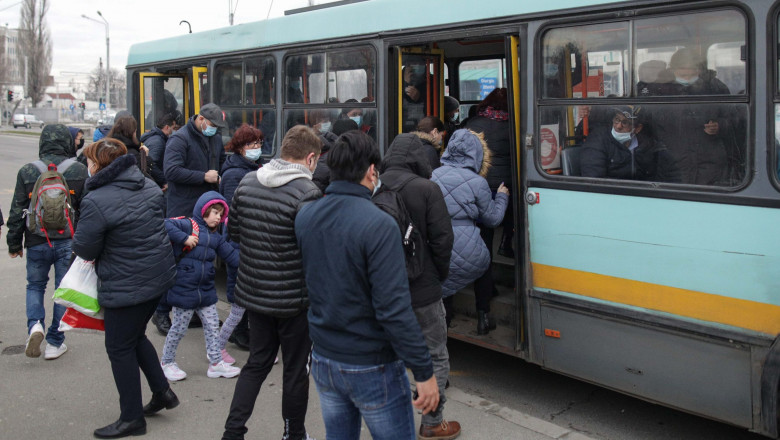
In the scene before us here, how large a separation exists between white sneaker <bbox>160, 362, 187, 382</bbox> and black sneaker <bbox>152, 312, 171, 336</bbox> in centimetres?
107

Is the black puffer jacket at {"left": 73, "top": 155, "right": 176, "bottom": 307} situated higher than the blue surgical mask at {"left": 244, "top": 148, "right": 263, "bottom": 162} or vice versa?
the blue surgical mask at {"left": 244, "top": 148, "right": 263, "bottom": 162}

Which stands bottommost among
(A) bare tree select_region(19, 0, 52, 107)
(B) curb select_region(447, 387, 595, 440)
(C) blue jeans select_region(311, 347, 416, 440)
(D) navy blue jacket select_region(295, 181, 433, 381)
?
(B) curb select_region(447, 387, 595, 440)

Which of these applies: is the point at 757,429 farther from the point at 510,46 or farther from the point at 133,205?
the point at 133,205

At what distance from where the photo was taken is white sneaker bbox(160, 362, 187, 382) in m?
5.46

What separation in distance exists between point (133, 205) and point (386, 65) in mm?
2434

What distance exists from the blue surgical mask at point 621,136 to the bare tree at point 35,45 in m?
74.0

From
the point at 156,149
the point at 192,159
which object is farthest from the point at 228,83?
the point at 192,159

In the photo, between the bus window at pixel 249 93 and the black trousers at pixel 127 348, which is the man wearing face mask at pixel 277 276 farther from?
the bus window at pixel 249 93

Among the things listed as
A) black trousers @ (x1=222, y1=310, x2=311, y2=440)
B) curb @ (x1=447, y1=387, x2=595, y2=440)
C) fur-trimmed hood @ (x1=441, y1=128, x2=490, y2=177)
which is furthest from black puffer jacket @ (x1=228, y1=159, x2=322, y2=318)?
curb @ (x1=447, y1=387, x2=595, y2=440)

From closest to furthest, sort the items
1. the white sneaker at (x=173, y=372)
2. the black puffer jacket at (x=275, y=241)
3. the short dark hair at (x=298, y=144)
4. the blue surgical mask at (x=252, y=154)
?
1. the black puffer jacket at (x=275, y=241)
2. the short dark hair at (x=298, y=144)
3. the white sneaker at (x=173, y=372)
4. the blue surgical mask at (x=252, y=154)

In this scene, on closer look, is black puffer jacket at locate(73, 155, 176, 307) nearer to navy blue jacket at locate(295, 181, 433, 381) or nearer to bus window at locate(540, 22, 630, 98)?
navy blue jacket at locate(295, 181, 433, 381)

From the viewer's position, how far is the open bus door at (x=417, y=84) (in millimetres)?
6023

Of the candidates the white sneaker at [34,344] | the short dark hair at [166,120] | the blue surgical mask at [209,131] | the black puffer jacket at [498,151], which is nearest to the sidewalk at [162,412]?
the white sneaker at [34,344]

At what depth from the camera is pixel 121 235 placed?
429 centimetres
